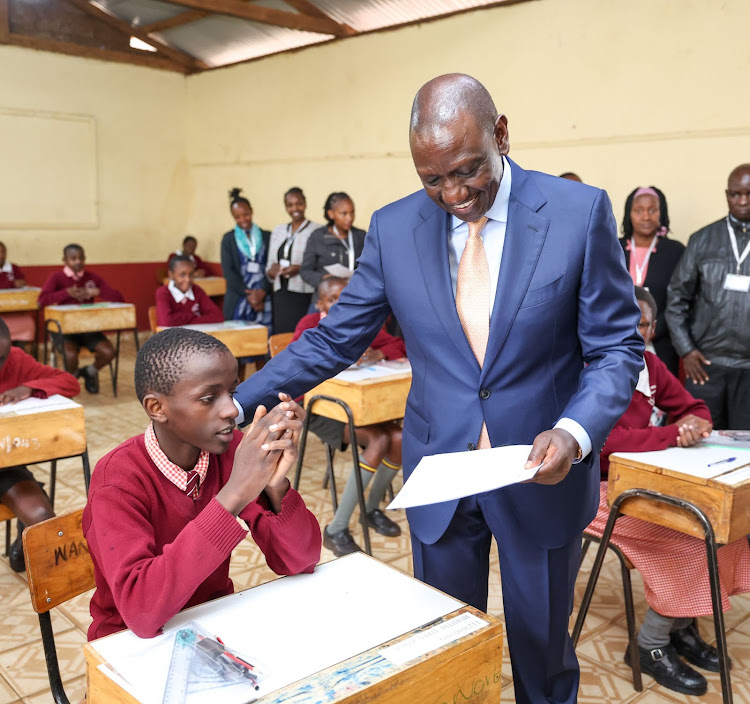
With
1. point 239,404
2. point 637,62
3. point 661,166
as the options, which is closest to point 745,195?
point 661,166

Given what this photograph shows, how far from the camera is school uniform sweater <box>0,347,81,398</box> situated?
9.56ft

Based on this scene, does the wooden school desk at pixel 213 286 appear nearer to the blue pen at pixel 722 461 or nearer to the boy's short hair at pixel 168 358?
the blue pen at pixel 722 461

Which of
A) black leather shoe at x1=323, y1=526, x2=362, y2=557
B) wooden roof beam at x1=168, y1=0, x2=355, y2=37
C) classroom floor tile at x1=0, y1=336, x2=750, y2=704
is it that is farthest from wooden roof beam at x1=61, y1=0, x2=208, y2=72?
black leather shoe at x1=323, y1=526, x2=362, y2=557

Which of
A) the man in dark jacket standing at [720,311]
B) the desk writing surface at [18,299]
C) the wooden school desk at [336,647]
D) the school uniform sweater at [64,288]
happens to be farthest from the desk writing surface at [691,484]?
the desk writing surface at [18,299]

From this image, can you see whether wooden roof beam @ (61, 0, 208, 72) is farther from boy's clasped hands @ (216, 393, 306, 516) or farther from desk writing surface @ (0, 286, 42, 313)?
boy's clasped hands @ (216, 393, 306, 516)

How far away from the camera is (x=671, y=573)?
2254mm

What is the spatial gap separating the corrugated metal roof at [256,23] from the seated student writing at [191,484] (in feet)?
18.1

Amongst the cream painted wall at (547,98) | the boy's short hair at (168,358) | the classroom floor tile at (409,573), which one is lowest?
the classroom floor tile at (409,573)

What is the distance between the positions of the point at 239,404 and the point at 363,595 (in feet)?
1.45

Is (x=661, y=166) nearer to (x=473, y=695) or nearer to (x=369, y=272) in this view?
(x=369, y=272)

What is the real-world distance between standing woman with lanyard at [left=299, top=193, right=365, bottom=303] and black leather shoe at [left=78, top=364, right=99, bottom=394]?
84.8 inches

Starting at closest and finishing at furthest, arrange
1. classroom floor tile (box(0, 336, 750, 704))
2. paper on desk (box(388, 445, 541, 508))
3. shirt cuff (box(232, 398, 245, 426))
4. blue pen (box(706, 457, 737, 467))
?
1. paper on desk (box(388, 445, 541, 508))
2. shirt cuff (box(232, 398, 245, 426))
3. blue pen (box(706, 457, 737, 467))
4. classroom floor tile (box(0, 336, 750, 704))

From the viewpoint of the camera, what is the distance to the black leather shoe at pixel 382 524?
134 inches

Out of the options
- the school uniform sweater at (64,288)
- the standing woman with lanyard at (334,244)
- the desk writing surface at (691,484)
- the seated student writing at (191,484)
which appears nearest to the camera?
the seated student writing at (191,484)
